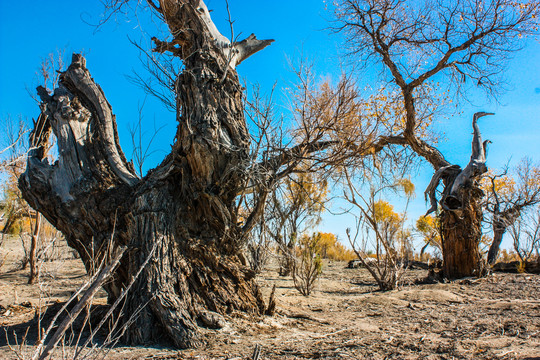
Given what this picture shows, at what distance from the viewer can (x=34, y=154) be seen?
4730 mm

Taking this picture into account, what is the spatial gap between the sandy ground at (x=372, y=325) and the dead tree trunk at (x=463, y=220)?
600 mm

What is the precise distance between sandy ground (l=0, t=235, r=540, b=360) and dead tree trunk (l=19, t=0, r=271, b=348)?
1.23 feet

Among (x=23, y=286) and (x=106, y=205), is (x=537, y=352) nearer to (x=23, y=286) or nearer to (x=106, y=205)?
(x=106, y=205)

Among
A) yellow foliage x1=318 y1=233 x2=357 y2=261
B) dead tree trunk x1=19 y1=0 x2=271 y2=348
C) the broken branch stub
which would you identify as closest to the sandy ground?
dead tree trunk x1=19 y1=0 x2=271 y2=348

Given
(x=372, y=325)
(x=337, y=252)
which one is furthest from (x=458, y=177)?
(x=337, y=252)

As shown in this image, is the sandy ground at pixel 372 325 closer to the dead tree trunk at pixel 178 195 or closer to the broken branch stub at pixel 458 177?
the dead tree trunk at pixel 178 195

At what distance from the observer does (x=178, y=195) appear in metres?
4.34

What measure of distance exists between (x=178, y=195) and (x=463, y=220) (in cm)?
585

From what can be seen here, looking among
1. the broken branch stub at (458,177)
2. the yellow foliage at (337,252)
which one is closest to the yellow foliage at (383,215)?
the broken branch stub at (458,177)

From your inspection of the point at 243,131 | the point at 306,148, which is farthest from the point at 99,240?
the point at 306,148

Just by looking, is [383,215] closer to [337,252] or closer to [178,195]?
[337,252]

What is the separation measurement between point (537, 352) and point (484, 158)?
5.81m

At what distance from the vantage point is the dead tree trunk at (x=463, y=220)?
733 cm

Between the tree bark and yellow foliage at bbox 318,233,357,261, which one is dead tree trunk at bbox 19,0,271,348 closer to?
the tree bark
